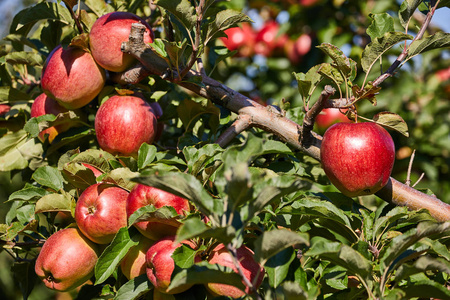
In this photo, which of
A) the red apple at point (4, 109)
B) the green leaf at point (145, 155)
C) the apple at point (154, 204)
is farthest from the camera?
the red apple at point (4, 109)

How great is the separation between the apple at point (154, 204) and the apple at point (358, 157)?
14.2 inches

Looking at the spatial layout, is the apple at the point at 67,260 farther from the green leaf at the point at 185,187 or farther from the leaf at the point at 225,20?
the leaf at the point at 225,20

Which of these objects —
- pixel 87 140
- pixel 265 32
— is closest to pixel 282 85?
pixel 265 32

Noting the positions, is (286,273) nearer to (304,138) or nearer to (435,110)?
(304,138)

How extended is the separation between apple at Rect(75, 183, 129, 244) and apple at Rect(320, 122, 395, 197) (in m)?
0.50

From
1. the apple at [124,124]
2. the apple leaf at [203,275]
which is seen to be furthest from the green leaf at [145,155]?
the apple leaf at [203,275]

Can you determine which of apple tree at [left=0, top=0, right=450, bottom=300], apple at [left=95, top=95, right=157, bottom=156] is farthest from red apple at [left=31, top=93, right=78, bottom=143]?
apple at [left=95, top=95, right=157, bottom=156]

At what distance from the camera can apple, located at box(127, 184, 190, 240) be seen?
0.96 metres

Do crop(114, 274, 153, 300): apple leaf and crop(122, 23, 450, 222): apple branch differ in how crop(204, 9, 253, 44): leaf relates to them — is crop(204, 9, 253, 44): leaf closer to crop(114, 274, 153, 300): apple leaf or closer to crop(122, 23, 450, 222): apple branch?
crop(122, 23, 450, 222): apple branch

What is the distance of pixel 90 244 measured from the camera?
1.12 meters

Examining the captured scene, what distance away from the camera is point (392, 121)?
3.63 feet

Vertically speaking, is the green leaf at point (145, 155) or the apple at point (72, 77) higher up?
the apple at point (72, 77)

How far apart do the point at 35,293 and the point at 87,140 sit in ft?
7.97

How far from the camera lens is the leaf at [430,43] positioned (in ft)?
3.30
